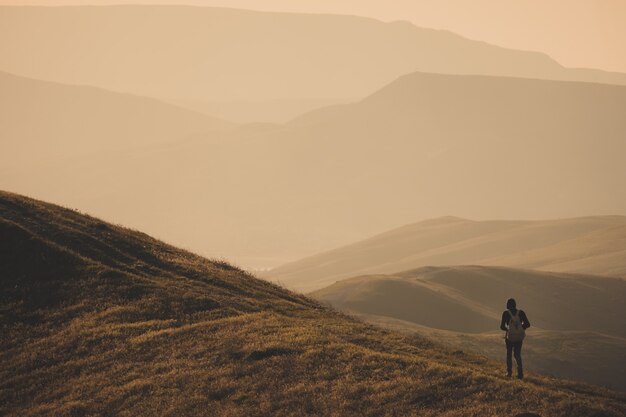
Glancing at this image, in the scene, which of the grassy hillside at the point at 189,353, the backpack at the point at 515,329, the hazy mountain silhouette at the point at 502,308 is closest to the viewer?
the grassy hillside at the point at 189,353

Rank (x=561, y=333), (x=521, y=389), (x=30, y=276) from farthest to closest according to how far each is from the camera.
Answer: (x=561, y=333), (x=30, y=276), (x=521, y=389)

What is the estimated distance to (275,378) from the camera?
99.3ft

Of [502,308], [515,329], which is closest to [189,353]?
[515,329]

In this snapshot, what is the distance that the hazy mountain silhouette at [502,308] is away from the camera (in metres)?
99.2

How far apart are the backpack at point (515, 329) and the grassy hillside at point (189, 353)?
1611 mm

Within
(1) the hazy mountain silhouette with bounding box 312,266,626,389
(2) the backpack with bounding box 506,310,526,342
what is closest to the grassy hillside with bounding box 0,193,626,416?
(2) the backpack with bounding box 506,310,526,342

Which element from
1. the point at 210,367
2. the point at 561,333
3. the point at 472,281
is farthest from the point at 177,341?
the point at 472,281

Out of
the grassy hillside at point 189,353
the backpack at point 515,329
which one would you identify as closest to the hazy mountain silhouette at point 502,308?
the grassy hillside at point 189,353

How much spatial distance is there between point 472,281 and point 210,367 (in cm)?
12002

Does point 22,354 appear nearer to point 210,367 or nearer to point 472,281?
point 210,367

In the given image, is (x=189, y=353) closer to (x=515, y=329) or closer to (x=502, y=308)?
(x=515, y=329)

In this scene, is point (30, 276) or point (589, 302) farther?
point (589, 302)

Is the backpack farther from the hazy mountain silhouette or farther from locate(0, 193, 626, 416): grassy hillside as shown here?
the hazy mountain silhouette

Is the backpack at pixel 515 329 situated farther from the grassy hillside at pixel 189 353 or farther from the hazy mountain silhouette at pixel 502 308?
the hazy mountain silhouette at pixel 502 308
